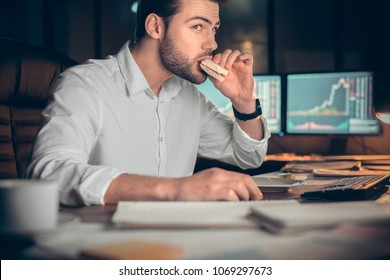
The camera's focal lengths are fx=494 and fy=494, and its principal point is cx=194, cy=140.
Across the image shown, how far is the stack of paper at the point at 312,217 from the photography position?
702 mm

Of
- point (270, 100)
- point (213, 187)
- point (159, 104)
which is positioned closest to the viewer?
point (213, 187)

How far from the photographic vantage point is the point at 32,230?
621 mm

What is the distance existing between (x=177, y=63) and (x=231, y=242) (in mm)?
1078

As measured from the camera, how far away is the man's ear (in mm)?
1698

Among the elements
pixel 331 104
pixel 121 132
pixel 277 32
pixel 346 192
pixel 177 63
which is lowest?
pixel 346 192

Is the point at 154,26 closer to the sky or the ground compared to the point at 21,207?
closer to the sky

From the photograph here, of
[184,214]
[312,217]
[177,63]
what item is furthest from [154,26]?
[312,217]

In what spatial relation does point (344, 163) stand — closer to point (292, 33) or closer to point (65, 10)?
point (292, 33)

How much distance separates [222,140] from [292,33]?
5.79ft

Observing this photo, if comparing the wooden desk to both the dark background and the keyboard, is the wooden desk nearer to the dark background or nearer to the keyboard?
the keyboard

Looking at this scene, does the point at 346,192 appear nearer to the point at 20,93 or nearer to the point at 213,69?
the point at 213,69

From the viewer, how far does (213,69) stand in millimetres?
1669

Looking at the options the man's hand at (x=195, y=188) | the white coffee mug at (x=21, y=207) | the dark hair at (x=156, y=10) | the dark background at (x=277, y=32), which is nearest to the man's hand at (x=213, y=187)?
the man's hand at (x=195, y=188)

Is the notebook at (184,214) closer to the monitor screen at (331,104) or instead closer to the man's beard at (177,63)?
the man's beard at (177,63)
